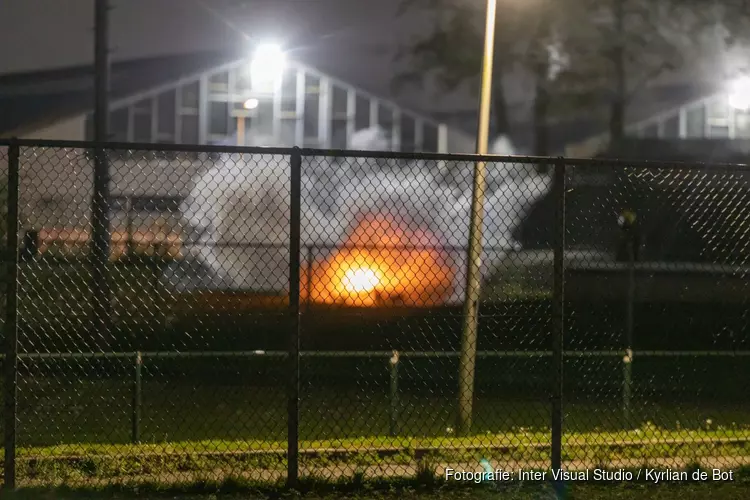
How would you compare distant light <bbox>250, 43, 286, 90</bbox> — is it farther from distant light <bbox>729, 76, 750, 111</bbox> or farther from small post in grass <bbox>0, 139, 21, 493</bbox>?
small post in grass <bbox>0, 139, 21, 493</bbox>

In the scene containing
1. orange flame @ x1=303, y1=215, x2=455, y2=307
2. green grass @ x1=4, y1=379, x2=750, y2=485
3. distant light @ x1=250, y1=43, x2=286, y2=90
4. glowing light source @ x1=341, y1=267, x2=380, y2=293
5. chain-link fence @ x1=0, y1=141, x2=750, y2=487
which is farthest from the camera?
distant light @ x1=250, y1=43, x2=286, y2=90

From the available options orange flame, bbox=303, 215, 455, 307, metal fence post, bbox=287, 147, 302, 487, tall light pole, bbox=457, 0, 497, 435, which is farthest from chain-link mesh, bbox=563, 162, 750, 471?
orange flame, bbox=303, 215, 455, 307

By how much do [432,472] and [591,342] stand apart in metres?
10.5

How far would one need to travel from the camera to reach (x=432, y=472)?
6.55 metres

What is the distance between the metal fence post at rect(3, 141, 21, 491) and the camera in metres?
5.66

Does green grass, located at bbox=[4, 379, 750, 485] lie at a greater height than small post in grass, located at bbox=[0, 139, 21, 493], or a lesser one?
lesser

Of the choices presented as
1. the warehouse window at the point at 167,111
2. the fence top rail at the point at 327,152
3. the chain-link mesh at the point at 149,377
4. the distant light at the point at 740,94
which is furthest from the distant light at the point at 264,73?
the fence top rail at the point at 327,152

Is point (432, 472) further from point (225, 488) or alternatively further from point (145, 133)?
point (145, 133)

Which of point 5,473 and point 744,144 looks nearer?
point 5,473

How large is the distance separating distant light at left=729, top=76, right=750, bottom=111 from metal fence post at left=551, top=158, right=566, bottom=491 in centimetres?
2610

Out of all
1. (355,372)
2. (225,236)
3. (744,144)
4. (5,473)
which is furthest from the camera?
(744,144)

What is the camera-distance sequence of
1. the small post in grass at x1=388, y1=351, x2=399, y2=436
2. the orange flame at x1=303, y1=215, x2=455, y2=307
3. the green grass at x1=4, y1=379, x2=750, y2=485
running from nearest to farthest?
the green grass at x1=4, y1=379, x2=750, y2=485 → the small post in grass at x1=388, y1=351, x2=399, y2=436 → the orange flame at x1=303, y1=215, x2=455, y2=307

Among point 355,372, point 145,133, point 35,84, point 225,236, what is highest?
point 35,84

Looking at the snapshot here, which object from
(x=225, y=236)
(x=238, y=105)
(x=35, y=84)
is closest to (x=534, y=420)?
(x=225, y=236)
